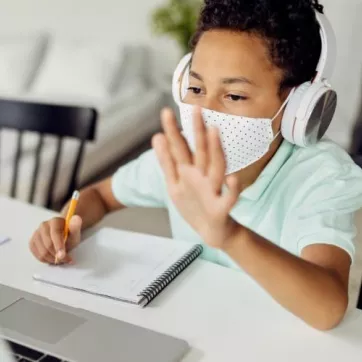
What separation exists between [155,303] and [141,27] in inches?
99.9

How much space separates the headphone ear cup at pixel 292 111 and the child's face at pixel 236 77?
0.03m

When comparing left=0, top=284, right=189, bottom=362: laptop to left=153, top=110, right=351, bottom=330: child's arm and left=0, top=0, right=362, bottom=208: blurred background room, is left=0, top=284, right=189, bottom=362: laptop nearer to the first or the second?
left=153, top=110, right=351, bottom=330: child's arm

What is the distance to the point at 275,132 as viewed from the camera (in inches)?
39.3

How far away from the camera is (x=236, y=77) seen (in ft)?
3.09

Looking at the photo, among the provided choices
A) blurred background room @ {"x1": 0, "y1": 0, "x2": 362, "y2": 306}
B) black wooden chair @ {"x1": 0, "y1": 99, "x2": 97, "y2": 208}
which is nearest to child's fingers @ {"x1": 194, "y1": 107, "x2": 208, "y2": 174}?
black wooden chair @ {"x1": 0, "y1": 99, "x2": 97, "y2": 208}

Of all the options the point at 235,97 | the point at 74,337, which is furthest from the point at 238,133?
the point at 74,337

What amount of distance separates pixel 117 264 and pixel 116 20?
2499mm

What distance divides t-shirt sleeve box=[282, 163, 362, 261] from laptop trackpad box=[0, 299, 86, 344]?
1.18 feet

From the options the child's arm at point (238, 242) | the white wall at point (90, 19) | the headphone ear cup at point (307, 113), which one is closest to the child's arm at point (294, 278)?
the child's arm at point (238, 242)

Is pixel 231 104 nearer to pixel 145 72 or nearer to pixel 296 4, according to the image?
pixel 296 4

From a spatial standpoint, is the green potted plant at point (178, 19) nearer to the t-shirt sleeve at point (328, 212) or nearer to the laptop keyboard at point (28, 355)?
the t-shirt sleeve at point (328, 212)

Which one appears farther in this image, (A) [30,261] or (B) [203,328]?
(A) [30,261]

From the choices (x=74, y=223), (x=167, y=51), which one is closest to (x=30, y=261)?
(x=74, y=223)

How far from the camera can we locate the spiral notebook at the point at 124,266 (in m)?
0.87
